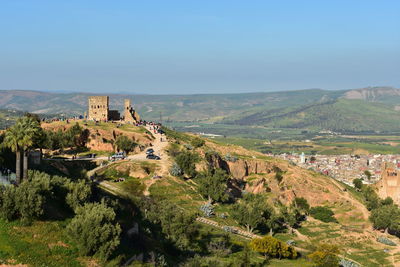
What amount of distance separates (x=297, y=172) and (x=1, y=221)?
9966cm

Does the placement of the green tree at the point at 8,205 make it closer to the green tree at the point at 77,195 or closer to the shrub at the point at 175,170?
the green tree at the point at 77,195

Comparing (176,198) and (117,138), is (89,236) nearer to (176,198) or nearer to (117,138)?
(176,198)

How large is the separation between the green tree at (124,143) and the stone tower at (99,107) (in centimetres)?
2969

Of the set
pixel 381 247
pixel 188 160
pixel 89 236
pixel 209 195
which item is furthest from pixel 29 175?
pixel 381 247

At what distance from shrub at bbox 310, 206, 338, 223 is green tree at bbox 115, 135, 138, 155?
49274 mm

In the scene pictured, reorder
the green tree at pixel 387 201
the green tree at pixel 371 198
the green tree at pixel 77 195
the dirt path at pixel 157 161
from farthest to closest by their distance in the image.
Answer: the green tree at pixel 387 201
the green tree at pixel 371 198
the dirt path at pixel 157 161
the green tree at pixel 77 195

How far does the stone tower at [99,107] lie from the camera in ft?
431

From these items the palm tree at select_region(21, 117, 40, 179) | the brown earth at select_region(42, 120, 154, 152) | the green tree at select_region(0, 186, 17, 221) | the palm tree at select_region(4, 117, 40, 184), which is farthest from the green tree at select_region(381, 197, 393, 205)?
the green tree at select_region(0, 186, 17, 221)

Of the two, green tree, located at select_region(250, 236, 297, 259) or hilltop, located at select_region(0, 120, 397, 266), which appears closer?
hilltop, located at select_region(0, 120, 397, 266)

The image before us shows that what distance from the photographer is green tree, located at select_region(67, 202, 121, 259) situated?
129ft

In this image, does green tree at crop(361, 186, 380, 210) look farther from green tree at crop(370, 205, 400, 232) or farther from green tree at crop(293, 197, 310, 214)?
green tree at crop(370, 205, 400, 232)

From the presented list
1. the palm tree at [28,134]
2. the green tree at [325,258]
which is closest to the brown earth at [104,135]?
the palm tree at [28,134]

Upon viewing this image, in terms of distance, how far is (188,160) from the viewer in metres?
99.4

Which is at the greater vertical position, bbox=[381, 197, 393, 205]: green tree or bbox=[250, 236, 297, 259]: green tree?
bbox=[250, 236, 297, 259]: green tree
